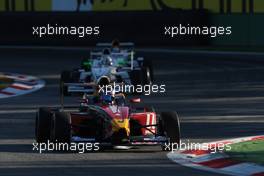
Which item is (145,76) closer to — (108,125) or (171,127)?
(108,125)

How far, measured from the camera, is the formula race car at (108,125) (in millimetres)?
13023

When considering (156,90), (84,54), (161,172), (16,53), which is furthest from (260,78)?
(161,172)

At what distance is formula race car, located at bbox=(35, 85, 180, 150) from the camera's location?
42.7 ft

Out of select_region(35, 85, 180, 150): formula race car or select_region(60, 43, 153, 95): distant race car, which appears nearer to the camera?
select_region(35, 85, 180, 150): formula race car

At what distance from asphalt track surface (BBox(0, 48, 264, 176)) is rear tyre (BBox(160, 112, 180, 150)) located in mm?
271

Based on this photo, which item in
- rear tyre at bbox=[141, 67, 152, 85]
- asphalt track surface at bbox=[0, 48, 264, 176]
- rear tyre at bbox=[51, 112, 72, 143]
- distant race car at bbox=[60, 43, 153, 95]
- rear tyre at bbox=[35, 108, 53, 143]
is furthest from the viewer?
rear tyre at bbox=[141, 67, 152, 85]

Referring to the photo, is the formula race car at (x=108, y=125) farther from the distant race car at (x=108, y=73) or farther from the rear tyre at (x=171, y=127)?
the distant race car at (x=108, y=73)

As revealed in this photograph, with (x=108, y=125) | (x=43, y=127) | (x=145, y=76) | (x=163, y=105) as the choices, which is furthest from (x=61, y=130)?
(x=145, y=76)

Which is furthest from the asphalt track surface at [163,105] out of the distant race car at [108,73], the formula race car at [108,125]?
the distant race car at [108,73]

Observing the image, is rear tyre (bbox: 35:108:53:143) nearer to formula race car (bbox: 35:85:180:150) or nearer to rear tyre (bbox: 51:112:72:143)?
formula race car (bbox: 35:85:180:150)

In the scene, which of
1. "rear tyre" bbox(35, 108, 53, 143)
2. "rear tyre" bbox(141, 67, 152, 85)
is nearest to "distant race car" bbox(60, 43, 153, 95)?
"rear tyre" bbox(141, 67, 152, 85)

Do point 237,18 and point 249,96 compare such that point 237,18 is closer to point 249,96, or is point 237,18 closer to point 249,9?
point 249,9

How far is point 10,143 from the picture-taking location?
1405 cm

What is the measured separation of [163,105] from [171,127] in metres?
6.41
